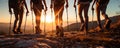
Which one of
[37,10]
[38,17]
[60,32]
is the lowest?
[60,32]

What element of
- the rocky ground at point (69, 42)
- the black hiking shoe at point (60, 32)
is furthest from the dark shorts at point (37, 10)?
the rocky ground at point (69, 42)

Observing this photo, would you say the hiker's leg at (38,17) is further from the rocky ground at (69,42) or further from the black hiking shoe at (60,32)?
the rocky ground at (69,42)

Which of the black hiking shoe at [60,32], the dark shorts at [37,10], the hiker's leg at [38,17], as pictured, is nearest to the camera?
the black hiking shoe at [60,32]

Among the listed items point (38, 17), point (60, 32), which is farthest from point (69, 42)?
point (38, 17)

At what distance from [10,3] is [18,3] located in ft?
1.32

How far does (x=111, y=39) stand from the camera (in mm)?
12828

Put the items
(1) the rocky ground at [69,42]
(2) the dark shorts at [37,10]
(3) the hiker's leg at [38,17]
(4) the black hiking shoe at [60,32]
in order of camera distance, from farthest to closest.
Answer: (3) the hiker's leg at [38,17] < (2) the dark shorts at [37,10] < (4) the black hiking shoe at [60,32] < (1) the rocky ground at [69,42]

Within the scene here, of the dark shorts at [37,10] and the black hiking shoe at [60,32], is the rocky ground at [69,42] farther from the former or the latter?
the dark shorts at [37,10]

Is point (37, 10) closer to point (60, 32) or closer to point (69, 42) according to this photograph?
point (60, 32)

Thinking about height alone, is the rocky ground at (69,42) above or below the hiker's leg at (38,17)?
below

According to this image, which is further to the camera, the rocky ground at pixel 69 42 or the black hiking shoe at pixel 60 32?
the black hiking shoe at pixel 60 32

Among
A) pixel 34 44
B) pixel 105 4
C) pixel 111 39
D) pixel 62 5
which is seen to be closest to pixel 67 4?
pixel 62 5

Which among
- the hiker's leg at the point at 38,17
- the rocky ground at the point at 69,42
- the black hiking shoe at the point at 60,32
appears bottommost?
the rocky ground at the point at 69,42

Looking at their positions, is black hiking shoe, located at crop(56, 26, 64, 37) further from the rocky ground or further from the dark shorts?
the dark shorts
